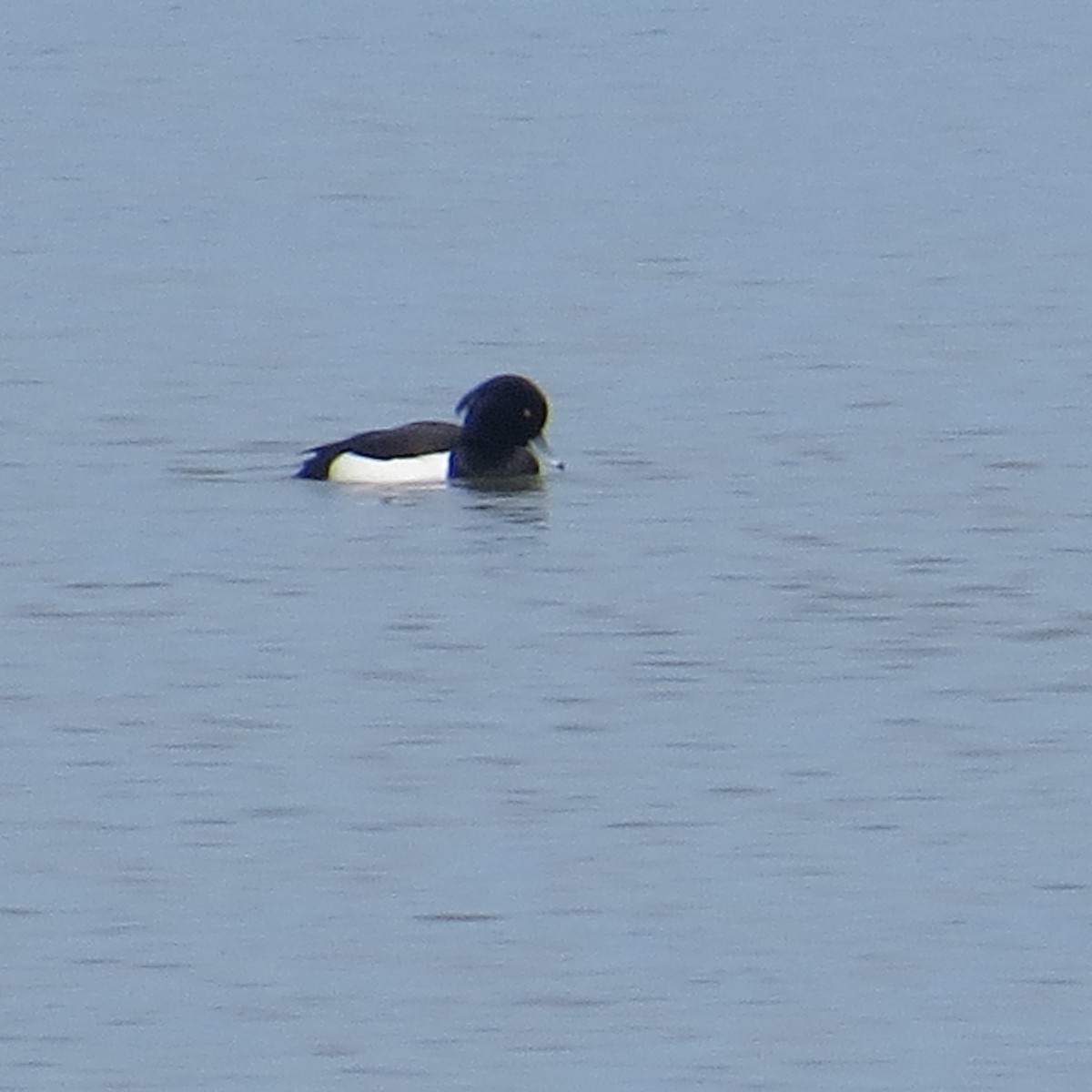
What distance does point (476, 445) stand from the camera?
16.1 meters

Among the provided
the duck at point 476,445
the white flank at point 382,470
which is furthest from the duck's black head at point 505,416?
the white flank at point 382,470

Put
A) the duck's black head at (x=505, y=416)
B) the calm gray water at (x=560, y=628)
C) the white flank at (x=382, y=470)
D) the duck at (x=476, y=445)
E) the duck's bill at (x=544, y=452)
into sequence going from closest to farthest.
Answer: the calm gray water at (x=560, y=628) < the white flank at (x=382, y=470) < the duck at (x=476, y=445) < the duck's black head at (x=505, y=416) < the duck's bill at (x=544, y=452)

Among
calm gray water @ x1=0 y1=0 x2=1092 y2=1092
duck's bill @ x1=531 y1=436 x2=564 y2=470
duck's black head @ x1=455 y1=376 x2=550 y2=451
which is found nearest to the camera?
calm gray water @ x1=0 y1=0 x2=1092 y2=1092

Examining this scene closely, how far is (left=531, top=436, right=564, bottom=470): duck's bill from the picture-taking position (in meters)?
16.2

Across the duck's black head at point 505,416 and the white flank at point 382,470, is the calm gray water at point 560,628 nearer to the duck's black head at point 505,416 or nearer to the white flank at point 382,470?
the white flank at point 382,470

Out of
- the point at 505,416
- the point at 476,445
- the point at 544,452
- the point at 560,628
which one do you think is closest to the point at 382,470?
the point at 476,445

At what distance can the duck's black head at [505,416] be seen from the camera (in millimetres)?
16016

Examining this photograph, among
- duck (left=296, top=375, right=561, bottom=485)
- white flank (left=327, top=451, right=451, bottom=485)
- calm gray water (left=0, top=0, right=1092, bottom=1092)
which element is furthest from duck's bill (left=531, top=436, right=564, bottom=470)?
white flank (left=327, top=451, right=451, bottom=485)

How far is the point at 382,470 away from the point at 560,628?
262cm

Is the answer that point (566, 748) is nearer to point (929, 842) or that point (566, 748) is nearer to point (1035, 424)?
point (929, 842)

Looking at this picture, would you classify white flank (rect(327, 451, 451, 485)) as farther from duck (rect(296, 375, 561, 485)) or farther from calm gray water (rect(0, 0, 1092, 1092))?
calm gray water (rect(0, 0, 1092, 1092))

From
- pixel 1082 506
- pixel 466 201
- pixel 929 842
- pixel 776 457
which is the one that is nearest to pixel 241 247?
pixel 466 201

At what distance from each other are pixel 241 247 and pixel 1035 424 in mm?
7688

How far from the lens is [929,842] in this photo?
34.1ft
